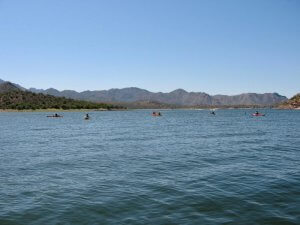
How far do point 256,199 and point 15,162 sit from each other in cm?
2441

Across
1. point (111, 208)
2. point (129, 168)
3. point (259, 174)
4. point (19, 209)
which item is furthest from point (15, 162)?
point (259, 174)

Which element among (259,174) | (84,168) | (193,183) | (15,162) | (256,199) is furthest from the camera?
(15,162)

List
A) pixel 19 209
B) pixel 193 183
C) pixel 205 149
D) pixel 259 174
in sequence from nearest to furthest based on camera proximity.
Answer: pixel 19 209 < pixel 193 183 < pixel 259 174 < pixel 205 149

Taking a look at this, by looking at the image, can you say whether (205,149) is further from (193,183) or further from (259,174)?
(193,183)

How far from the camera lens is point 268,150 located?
43.7 meters

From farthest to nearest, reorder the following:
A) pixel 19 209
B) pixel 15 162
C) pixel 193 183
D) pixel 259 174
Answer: pixel 15 162, pixel 259 174, pixel 193 183, pixel 19 209

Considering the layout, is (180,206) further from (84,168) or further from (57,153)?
(57,153)

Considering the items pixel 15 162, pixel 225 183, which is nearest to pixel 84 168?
pixel 15 162

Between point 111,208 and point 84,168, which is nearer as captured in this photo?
point 111,208

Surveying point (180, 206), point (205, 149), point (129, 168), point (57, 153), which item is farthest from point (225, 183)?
point (57, 153)

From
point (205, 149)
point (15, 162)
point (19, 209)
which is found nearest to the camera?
point (19, 209)

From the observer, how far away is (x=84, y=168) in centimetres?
3097

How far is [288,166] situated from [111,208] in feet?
65.3

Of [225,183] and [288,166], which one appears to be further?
[288,166]
